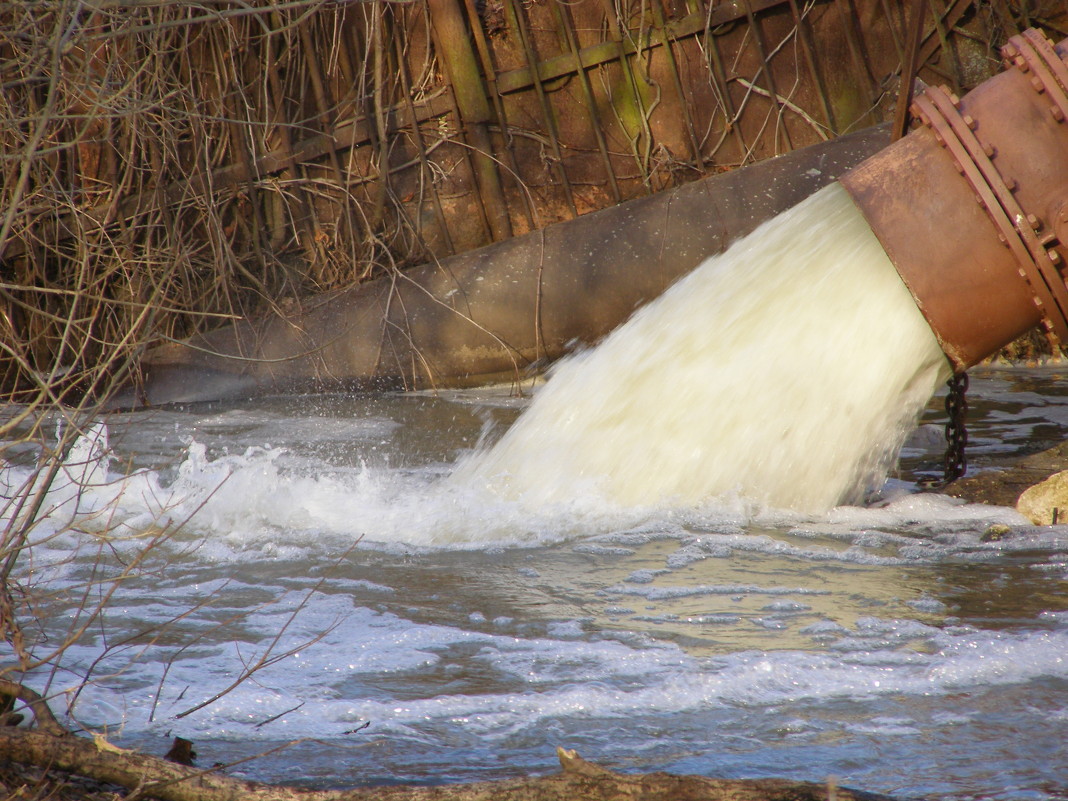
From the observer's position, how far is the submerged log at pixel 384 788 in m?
1.63

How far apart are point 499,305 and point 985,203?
3.33 meters

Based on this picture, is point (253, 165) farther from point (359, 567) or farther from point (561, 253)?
point (359, 567)

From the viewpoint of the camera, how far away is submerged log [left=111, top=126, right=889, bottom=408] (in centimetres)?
580

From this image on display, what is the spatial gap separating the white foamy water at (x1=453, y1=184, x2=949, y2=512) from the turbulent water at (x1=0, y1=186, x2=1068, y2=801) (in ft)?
0.04

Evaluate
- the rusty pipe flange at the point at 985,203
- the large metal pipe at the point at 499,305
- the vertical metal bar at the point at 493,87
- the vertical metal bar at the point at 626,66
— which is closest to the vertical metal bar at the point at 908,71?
the rusty pipe flange at the point at 985,203

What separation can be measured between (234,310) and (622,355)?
3.20m

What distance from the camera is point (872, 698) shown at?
2211 mm

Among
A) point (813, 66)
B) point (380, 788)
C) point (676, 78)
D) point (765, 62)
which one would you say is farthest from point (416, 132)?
point (380, 788)

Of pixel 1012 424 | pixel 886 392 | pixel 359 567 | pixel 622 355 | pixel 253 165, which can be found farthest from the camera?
pixel 253 165

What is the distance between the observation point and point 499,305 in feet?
20.1

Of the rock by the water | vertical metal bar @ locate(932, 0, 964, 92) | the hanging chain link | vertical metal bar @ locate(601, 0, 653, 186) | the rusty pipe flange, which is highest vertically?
vertical metal bar @ locate(601, 0, 653, 186)

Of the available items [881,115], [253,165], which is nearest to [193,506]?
[253,165]

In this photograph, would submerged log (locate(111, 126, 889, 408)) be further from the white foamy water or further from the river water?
the river water

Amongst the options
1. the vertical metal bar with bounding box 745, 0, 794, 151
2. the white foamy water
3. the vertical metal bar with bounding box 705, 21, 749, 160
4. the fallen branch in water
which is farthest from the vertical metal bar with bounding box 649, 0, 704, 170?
the fallen branch in water
